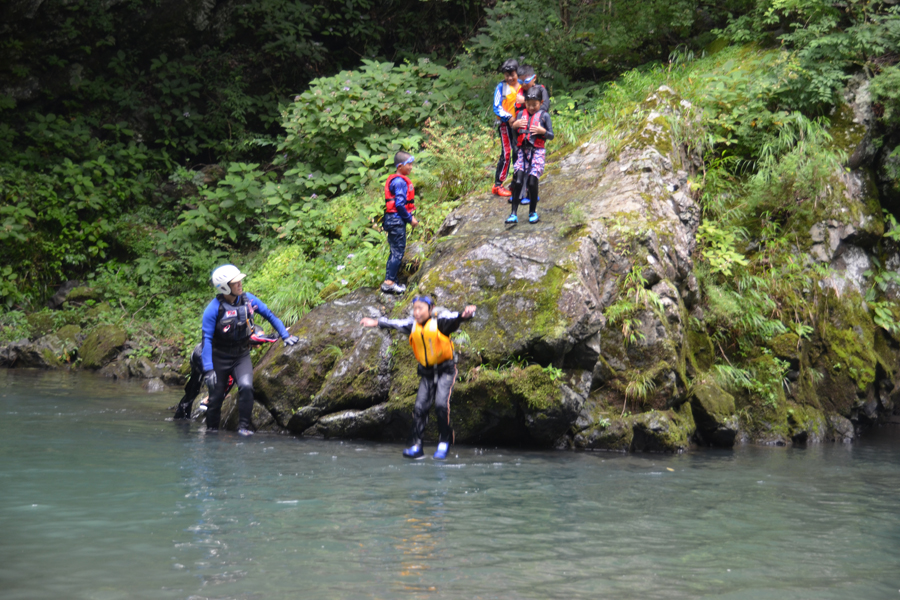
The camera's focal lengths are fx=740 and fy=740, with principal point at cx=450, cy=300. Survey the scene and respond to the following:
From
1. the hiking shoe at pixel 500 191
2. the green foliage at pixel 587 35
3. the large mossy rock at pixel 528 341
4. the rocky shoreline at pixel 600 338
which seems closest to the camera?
the large mossy rock at pixel 528 341

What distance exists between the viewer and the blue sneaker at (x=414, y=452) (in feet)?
23.6

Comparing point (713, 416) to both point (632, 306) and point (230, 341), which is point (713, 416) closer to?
point (632, 306)

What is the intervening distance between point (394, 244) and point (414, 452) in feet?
9.88

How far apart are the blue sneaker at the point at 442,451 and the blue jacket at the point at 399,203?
3087 millimetres

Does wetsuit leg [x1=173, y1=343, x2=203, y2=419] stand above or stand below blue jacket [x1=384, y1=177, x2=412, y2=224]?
below

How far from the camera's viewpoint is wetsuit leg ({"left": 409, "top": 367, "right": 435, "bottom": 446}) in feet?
24.4

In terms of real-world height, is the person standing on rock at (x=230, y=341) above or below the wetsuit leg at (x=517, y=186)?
below

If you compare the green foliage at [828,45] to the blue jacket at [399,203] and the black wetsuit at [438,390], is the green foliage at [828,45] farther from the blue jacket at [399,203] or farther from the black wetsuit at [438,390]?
the black wetsuit at [438,390]

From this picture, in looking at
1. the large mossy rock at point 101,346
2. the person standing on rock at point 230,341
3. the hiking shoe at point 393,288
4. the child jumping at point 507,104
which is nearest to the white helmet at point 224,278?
the person standing on rock at point 230,341

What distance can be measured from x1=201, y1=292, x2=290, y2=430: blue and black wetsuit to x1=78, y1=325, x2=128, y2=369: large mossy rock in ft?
19.7

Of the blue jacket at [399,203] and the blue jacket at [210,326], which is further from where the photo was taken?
the blue jacket at [399,203]

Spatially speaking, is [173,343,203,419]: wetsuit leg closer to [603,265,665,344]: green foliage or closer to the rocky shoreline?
the rocky shoreline

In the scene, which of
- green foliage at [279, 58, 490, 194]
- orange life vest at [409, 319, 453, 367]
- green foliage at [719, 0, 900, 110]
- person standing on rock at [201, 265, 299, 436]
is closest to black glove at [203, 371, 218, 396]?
person standing on rock at [201, 265, 299, 436]

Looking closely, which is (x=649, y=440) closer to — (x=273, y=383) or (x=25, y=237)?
(x=273, y=383)
